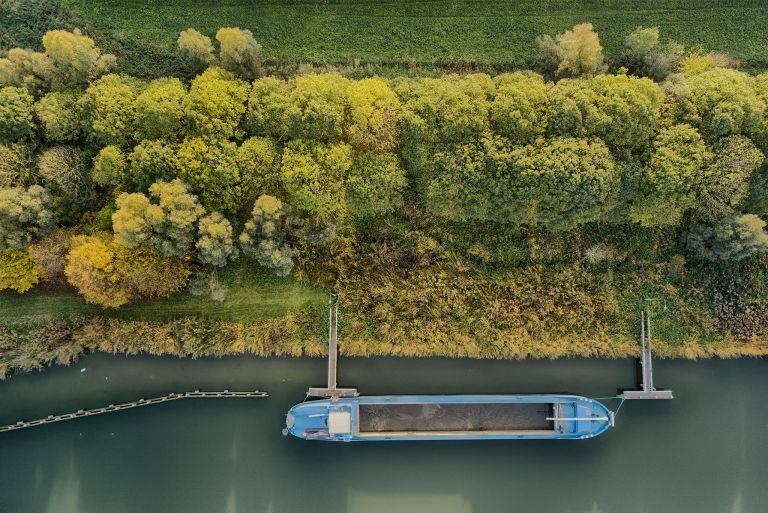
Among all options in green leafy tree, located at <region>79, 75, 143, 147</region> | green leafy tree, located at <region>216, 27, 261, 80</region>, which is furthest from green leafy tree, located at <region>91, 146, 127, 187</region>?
green leafy tree, located at <region>216, 27, 261, 80</region>

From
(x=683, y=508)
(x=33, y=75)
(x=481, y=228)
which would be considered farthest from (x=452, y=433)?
(x=33, y=75)

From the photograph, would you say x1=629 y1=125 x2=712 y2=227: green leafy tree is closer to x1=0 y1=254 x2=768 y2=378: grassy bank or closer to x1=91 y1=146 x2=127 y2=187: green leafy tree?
x1=0 y1=254 x2=768 y2=378: grassy bank

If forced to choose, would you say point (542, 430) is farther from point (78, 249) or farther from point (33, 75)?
point (33, 75)

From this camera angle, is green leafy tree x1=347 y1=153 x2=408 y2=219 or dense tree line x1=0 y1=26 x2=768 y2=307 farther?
green leafy tree x1=347 y1=153 x2=408 y2=219

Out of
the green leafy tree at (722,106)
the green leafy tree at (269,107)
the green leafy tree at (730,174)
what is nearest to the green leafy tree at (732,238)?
the green leafy tree at (730,174)

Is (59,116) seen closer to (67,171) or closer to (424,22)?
(67,171)

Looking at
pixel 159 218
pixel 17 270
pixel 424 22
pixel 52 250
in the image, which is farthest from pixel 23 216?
pixel 424 22

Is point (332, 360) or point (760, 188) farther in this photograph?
point (332, 360)
